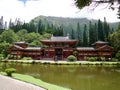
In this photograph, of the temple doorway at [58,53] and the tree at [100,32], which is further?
the tree at [100,32]

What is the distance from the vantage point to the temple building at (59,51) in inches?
2195

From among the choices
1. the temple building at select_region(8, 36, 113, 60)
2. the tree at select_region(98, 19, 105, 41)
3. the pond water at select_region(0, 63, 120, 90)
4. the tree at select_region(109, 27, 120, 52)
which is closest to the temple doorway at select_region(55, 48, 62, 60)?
the temple building at select_region(8, 36, 113, 60)

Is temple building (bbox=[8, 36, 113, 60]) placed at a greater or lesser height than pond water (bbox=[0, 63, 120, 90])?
greater

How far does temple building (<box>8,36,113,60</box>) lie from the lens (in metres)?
55.8

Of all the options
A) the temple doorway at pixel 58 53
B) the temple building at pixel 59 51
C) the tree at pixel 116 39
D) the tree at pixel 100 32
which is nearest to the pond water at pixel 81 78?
the tree at pixel 116 39

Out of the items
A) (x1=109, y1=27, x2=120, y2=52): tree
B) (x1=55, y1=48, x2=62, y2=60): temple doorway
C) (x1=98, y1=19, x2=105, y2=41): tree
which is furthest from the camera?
(x1=98, y1=19, x2=105, y2=41): tree

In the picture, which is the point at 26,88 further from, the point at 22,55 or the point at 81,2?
the point at 22,55

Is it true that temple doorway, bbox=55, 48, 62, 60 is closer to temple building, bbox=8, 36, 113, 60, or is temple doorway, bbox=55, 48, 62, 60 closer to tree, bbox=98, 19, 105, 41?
temple building, bbox=8, 36, 113, 60

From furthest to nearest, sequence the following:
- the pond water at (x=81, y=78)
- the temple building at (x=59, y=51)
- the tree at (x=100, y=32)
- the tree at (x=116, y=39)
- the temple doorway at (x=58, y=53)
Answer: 1. the tree at (x=100, y=32)
2. the temple doorway at (x=58, y=53)
3. the temple building at (x=59, y=51)
4. the tree at (x=116, y=39)
5. the pond water at (x=81, y=78)

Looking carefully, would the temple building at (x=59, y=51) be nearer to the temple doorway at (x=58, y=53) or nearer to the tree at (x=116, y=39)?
the temple doorway at (x=58, y=53)

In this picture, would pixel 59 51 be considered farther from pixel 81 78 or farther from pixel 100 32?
pixel 81 78

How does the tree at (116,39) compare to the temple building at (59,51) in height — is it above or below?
above

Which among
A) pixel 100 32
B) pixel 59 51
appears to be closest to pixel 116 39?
pixel 59 51

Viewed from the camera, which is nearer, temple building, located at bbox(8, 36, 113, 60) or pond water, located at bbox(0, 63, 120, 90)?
pond water, located at bbox(0, 63, 120, 90)
